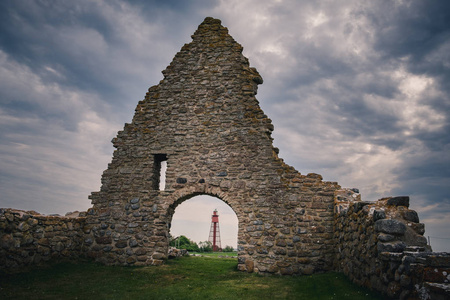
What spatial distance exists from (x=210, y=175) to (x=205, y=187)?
1.40 ft

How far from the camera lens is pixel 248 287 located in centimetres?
759

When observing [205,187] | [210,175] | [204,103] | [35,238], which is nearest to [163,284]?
[205,187]

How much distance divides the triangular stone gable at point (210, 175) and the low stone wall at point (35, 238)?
610 millimetres

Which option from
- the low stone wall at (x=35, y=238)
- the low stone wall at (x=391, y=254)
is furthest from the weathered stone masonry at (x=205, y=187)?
the low stone wall at (x=391, y=254)

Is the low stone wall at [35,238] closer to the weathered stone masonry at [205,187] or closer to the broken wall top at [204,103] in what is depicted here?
the weathered stone masonry at [205,187]

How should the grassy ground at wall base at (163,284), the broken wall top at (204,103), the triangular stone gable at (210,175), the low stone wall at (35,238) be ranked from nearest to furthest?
the grassy ground at wall base at (163,284)
the low stone wall at (35,238)
the triangular stone gable at (210,175)
the broken wall top at (204,103)

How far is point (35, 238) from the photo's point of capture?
346 inches

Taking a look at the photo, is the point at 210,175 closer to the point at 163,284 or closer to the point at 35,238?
the point at 163,284

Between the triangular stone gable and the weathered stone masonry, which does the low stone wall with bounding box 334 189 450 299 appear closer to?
the weathered stone masonry

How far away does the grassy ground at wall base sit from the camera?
6625mm

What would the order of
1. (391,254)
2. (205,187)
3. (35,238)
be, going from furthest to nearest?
(205,187)
(35,238)
(391,254)

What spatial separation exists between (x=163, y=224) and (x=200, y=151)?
268 centimetres

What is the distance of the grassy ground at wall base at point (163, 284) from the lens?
6.62 metres

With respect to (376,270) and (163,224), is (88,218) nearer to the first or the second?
(163,224)
